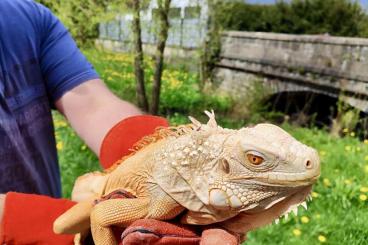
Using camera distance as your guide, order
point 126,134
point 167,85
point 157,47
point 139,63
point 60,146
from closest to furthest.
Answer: point 126,134 < point 60,146 < point 139,63 < point 157,47 < point 167,85

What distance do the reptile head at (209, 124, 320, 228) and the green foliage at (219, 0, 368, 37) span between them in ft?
52.3

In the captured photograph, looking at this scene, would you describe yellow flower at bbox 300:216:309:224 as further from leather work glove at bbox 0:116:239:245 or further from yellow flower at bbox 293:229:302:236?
leather work glove at bbox 0:116:239:245

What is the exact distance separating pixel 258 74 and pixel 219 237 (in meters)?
13.6

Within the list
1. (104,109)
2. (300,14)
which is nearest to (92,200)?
(104,109)

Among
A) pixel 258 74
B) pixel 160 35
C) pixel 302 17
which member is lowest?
pixel 258 74

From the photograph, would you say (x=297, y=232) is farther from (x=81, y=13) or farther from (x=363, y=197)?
(x=81, y=13)

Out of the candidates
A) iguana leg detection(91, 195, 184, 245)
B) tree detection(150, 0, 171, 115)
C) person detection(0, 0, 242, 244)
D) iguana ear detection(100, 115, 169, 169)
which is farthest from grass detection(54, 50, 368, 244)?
iguana leg detection(91, 195, 184, 245)

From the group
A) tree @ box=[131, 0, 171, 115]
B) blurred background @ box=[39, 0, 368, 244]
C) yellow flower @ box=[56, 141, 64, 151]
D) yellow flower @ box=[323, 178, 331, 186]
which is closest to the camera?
blurred background @ box=[39, 0, 368, 244]

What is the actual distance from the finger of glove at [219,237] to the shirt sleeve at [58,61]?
111 centimetres

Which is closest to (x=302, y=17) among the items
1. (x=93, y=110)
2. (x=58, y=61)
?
(x=58, y=61)

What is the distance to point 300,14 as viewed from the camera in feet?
58.1

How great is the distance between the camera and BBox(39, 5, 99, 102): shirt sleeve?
7.28 ft

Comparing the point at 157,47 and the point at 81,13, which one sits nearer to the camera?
the point at 157,47

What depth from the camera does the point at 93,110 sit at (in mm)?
2098
